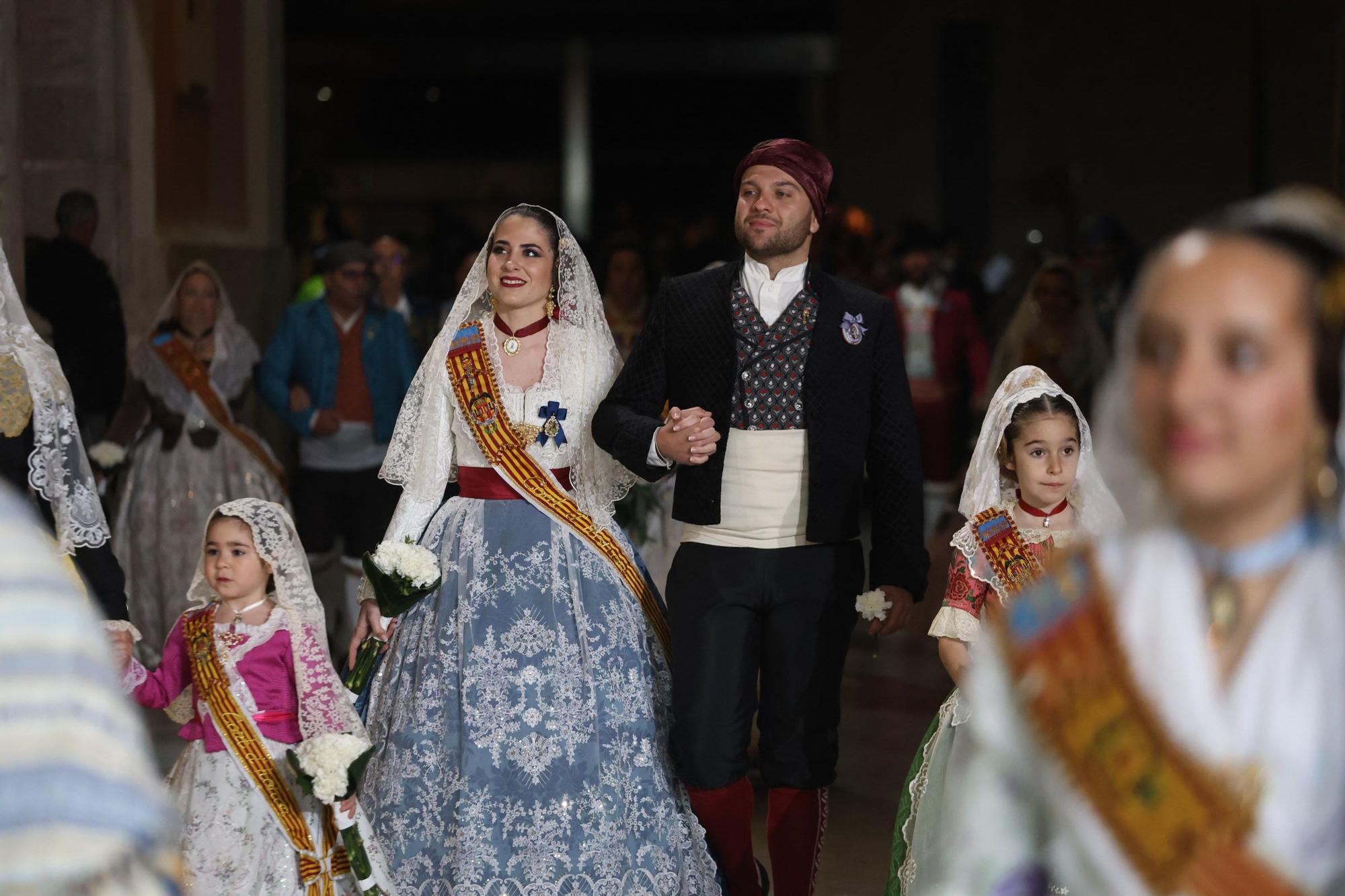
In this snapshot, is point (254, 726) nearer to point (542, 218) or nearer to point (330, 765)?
point (330, 765)

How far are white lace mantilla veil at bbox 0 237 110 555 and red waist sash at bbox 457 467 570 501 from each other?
3.27 ft

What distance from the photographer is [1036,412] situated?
437cm

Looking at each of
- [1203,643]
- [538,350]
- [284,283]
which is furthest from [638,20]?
[1203,643]

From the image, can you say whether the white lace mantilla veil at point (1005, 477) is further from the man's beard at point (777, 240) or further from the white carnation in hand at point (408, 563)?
the white carnation in hand at point (408, 563)

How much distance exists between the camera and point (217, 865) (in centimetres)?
452

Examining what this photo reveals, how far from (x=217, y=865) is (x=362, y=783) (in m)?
0.48

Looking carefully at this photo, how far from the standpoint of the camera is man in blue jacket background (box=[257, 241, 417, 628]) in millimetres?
7828

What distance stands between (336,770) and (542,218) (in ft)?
5.44

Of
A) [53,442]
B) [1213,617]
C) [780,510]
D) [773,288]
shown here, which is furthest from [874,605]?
[1213,617]

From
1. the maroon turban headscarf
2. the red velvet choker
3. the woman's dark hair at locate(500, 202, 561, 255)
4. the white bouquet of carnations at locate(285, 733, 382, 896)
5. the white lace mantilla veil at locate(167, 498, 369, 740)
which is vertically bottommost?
the white bouquet of carnations at locate(285, 733, 382, 896)

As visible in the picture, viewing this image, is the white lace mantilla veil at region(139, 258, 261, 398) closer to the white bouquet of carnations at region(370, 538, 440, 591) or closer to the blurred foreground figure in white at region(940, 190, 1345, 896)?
the white bouquet of carnations at region(370, 538, 440, 591)

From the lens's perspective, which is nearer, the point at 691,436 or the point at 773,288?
the point at 691,436

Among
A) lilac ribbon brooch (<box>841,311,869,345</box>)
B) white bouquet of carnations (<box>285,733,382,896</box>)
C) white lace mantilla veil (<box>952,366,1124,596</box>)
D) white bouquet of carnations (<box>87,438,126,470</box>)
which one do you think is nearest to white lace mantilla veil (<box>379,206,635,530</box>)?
lilac ribbon brooch (<box>841,311,869,345</box>)

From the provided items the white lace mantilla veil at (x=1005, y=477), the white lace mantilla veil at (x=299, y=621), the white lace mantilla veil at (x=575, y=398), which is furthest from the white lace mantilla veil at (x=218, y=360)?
the white lace mantilla veil at (x=1005, y=477)
